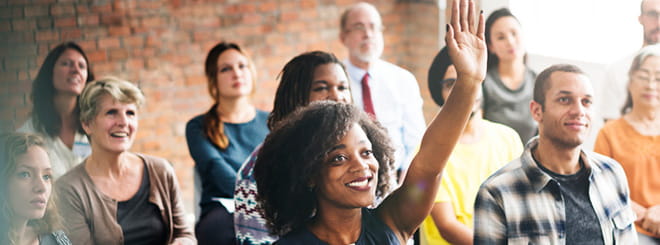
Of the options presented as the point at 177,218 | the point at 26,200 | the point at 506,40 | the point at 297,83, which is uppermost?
the point at 506,40

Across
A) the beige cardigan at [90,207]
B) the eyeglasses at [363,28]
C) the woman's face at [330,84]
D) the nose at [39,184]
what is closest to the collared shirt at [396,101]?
the eyeglasses at [363,28]

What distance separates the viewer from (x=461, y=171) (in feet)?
9.55

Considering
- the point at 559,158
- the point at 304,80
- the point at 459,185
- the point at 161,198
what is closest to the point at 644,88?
the point at 559,158

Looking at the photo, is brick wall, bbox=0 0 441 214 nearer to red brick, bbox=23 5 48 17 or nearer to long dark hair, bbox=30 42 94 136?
red brick, bbox=23 5 48 17

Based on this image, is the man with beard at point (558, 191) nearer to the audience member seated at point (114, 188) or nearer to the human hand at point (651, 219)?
the human hand at point (651, 219)

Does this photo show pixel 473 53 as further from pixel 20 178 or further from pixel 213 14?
pixel 213 14

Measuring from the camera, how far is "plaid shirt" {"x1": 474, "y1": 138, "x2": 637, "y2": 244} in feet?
8.86

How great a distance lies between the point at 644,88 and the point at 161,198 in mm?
1804

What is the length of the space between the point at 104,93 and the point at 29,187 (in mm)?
437

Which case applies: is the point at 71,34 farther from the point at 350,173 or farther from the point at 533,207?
the point at 533,207

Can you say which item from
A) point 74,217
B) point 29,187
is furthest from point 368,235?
point 29,187

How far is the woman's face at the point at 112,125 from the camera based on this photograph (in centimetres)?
315

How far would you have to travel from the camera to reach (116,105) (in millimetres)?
3160

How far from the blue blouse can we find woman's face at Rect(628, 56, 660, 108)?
144 cm
